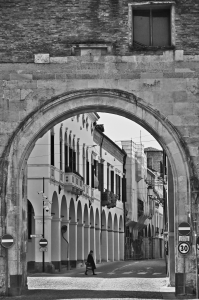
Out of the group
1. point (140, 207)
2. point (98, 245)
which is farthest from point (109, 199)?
point (140, 207)

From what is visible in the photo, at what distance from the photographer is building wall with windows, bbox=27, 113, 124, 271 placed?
41969mm

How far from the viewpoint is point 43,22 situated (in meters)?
25.8

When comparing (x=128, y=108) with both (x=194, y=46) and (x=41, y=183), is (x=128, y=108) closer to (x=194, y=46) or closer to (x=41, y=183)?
(x=194, y=46)

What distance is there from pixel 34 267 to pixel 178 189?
18.4m

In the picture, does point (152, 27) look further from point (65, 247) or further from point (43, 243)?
point (65, 247)

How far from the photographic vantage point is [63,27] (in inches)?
1014

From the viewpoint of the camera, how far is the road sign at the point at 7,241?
24.7 m

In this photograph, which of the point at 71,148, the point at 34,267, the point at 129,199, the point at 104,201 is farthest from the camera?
the point at 129,199

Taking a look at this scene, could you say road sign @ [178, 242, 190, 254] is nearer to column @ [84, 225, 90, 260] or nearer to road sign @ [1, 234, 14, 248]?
road sign @ [1, 234, 14, 248]

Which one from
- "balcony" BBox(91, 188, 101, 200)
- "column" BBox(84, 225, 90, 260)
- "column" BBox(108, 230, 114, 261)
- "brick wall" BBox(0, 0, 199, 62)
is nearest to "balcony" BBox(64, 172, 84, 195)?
"column" BBox(84, 225, 90, 260)

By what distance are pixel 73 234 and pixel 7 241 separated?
2371 cm

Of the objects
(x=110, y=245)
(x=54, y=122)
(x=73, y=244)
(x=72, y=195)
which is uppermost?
(x=54, y=122)

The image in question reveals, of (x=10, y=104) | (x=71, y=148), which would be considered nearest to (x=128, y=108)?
(x=10, y=104)

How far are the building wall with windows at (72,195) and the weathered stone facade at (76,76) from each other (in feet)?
52.4
